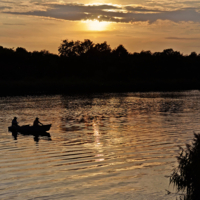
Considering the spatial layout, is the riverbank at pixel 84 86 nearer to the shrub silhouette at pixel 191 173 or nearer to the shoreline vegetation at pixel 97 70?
the shoreline vegetation at pixel 97 70

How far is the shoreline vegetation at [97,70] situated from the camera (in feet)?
349

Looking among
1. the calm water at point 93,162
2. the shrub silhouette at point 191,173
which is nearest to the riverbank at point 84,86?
the calm water at point 93,162

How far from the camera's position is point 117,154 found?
20.9m

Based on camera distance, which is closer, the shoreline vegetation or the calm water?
the calm water

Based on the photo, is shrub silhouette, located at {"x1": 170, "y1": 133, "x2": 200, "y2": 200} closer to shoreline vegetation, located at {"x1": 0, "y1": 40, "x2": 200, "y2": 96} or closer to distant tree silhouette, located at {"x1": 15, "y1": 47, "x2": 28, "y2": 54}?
shoreline vegetation, located at {"x1": 0, "y1": 40, "x2": 200, "y2": 96}

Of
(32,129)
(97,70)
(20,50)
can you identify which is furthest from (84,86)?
(32,129)

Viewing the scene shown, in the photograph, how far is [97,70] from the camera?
12119 cm

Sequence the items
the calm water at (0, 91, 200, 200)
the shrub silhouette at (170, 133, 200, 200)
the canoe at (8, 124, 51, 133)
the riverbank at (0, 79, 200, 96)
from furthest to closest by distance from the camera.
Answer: the riverbank at (0, 79, 200, 96) < the canoe at (8, 124, 51, 133) < the calm water at (0, 91, 200, 200) < the shrub silhouette at (170, 133, 200, 200)

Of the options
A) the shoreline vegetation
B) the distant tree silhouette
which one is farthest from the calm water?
the distant tree silhouette

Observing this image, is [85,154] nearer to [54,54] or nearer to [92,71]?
[92,71]

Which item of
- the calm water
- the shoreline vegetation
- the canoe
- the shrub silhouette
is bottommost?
the calm water

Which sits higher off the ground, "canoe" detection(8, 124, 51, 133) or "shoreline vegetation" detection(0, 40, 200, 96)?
"shoreline vegetation" detection(0, 40, 200, 96)

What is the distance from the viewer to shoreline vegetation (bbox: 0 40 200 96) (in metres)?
106

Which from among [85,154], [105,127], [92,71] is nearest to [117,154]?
[85,154]
